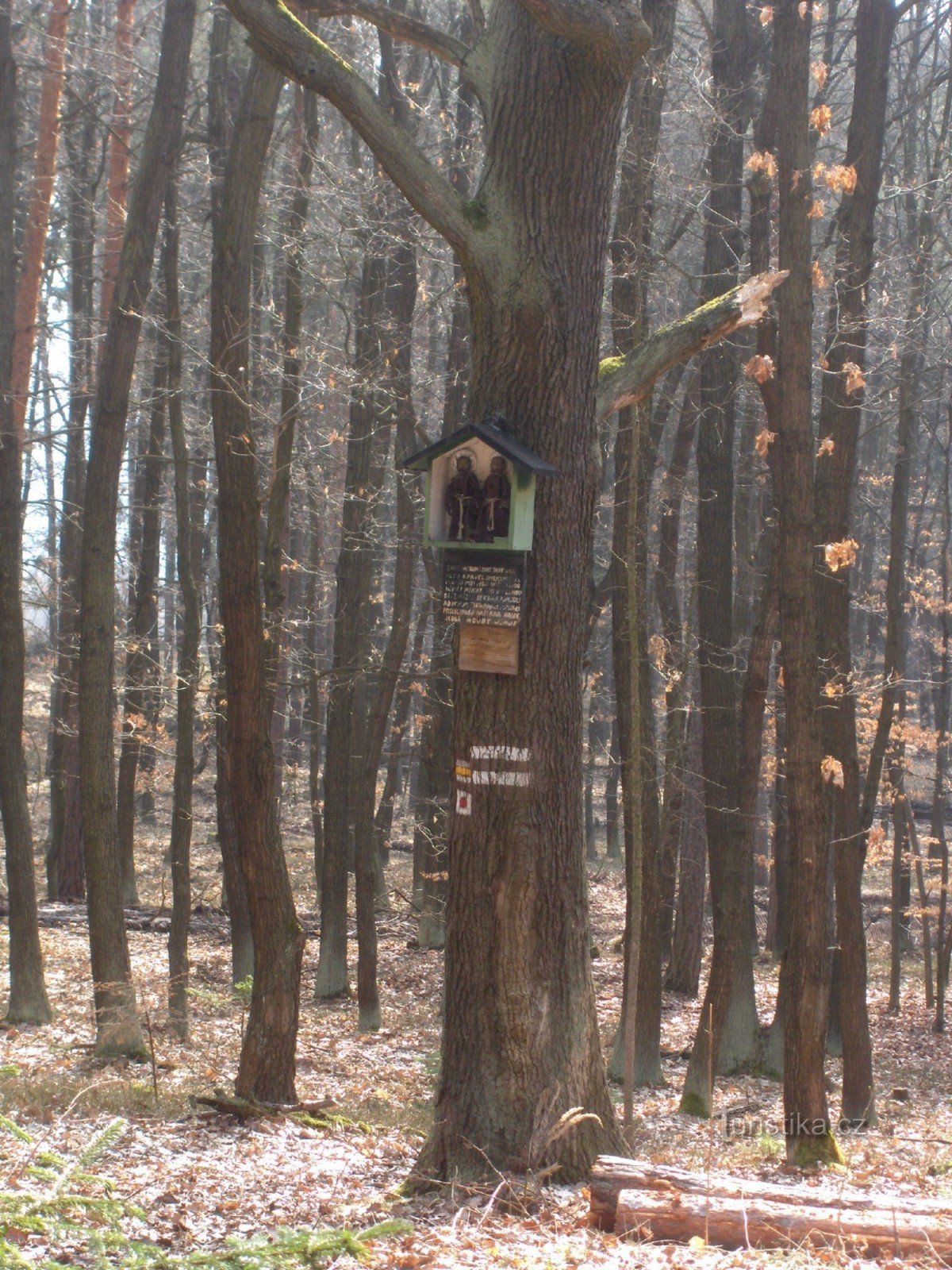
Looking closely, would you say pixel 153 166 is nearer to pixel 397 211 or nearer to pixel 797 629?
pixel 397 211

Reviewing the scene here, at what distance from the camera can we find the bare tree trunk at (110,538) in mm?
9680

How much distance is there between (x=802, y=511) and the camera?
8305 millimetres

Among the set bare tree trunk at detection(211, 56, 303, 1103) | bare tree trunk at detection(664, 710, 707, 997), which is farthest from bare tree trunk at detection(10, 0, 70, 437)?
bare tree trunk at detection(664, 710, 707, 997)

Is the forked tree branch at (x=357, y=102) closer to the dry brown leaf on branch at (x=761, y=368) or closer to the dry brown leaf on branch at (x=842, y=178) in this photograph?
the dry brown leaf on branch at (x=761, y=368)

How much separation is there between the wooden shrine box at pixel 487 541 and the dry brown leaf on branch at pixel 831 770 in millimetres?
4103

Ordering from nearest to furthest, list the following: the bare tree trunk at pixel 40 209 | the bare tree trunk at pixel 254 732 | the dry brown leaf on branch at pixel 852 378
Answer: the bare tree trunk at pixel 254 732
the dry brown leaf on branch at pixel 852 378
the bare tree trunk at pixel 40 209

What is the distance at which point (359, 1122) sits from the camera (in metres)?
7.45

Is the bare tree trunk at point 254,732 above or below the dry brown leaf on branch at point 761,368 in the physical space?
below

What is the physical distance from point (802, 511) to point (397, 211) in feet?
21.0

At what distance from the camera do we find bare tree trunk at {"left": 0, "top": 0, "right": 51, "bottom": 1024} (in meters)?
10.6

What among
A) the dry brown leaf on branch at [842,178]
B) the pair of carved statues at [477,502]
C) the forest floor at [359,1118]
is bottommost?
the forest floor at [359,1118]

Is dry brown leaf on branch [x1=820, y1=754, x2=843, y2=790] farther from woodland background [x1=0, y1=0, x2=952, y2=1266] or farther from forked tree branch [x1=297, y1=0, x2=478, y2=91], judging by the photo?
forked tree branch [x1=297, y1=0, x2=478, y2=91]

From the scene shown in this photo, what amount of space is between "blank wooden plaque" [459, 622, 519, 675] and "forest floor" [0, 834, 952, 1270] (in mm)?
2187

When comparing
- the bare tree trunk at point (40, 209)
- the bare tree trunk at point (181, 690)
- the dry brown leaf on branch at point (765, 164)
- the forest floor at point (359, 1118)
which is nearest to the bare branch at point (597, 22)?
the dry brown leaf on branch at point (765, 164)
